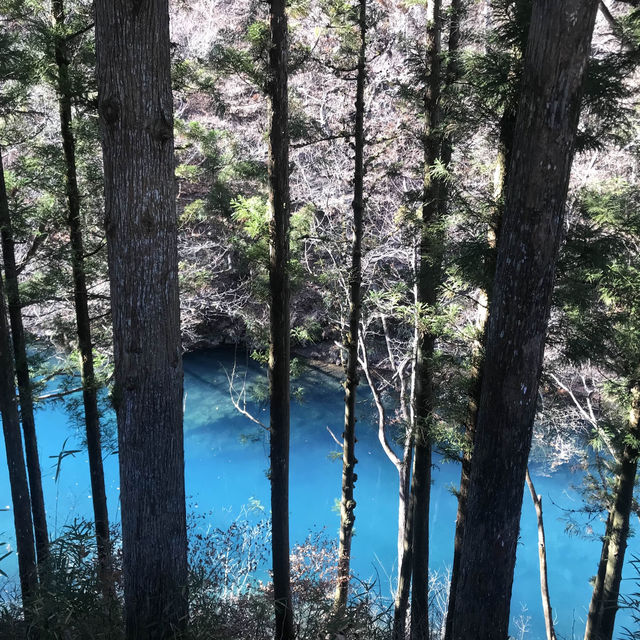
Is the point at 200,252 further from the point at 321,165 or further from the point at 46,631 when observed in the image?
the point at 46,631

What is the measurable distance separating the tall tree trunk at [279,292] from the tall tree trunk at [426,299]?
151 centimetres

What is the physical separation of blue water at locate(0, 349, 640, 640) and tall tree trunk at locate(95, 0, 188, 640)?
19.6 ft

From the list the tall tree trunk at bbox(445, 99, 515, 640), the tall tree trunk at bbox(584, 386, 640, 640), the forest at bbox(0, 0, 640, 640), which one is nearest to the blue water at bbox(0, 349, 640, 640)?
the forest at bbox(0, 0, 640, 640)

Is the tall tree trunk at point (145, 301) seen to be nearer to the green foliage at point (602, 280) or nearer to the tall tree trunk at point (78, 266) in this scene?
the tall tree trunk at point (78, 266)

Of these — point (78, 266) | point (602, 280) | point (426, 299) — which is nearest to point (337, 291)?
point (426, 299)

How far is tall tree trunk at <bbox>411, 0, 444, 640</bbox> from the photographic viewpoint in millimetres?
5852

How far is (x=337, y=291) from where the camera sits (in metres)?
10.7

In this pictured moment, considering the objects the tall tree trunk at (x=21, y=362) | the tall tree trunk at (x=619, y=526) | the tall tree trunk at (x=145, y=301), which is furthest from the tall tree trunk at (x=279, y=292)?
the tall tree trunk at (x=619, y=526)

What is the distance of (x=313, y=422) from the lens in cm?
1592

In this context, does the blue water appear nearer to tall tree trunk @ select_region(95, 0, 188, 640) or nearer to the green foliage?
the green foliage

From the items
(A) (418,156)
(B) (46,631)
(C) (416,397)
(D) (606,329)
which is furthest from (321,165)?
(B) (46,631)

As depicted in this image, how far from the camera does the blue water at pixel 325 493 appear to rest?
1077cm

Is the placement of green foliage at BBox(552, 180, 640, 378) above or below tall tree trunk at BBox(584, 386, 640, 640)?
above

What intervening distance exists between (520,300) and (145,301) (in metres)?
1.97
